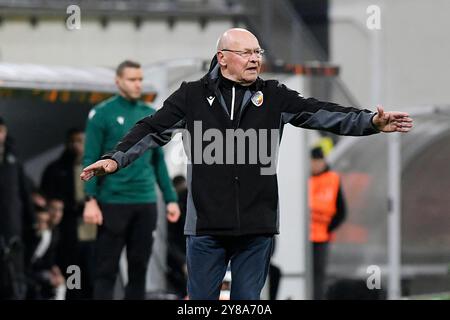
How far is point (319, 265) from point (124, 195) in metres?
4.35

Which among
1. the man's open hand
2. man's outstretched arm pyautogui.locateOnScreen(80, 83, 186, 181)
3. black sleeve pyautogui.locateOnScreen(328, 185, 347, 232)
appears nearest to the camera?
man's outstretched arm pyautogui.locateOnScreen(80, 83, 186, 181)

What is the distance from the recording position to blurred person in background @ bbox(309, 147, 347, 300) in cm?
1652

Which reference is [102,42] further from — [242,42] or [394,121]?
[394,121]

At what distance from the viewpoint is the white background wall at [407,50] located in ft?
76.6

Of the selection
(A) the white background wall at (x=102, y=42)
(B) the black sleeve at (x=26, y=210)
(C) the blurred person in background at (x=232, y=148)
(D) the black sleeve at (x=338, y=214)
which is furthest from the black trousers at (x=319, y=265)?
(C) the blurred person in background at (x=232, y=148)

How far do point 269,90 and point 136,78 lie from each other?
10.8ft

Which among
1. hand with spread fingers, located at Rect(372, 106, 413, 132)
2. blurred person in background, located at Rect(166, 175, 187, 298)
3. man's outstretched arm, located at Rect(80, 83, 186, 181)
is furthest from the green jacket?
hand with spread fingers, located at Rect(372, 106, 413, 132)

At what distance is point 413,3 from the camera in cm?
2397

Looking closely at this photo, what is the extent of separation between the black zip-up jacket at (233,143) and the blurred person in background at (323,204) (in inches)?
293

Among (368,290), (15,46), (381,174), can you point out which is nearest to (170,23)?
(15,46)

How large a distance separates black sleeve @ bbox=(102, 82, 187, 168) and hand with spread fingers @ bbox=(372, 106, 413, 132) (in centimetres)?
108

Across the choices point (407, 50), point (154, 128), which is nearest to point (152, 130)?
point (154, 128)

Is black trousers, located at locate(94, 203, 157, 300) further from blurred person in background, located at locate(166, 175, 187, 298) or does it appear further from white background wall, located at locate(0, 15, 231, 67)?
white background wall, located at locate(0, 15, 231, 67)

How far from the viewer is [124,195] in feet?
40.4
